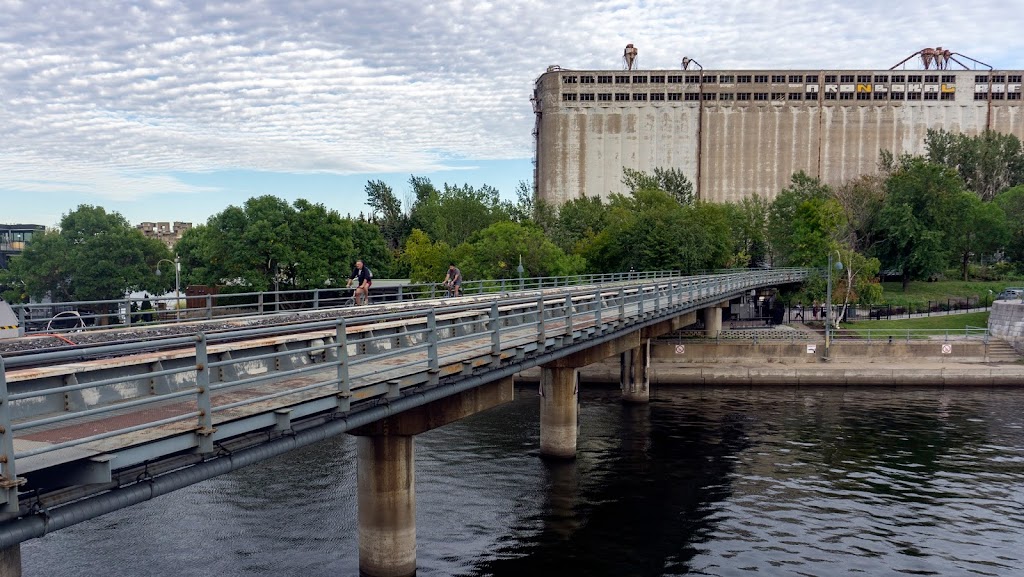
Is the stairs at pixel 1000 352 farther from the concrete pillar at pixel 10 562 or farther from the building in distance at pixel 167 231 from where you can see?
the building in distance at pixel 167 231

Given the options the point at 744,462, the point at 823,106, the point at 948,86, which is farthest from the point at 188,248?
the point at 948,86

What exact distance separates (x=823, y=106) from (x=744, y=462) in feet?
323

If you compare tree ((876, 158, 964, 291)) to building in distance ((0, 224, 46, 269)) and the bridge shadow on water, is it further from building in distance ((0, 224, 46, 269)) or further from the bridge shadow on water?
building in distance ((0, 224, 46, 269))

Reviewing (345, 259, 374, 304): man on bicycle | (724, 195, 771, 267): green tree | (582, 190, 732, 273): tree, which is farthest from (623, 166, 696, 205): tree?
(345, 259, 374, 304): man on bicycle

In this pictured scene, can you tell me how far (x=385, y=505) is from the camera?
59.2ft

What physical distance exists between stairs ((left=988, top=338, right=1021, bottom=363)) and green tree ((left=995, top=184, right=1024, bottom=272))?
3764 centimetres

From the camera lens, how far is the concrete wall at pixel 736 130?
4596 inches

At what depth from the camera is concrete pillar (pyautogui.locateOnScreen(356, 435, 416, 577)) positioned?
18.0 metres

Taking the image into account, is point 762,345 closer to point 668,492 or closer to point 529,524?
point 668,492

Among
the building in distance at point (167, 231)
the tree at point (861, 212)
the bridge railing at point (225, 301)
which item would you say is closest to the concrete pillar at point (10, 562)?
the bridge railing at point (225, 301)

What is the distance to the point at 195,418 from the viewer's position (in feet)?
36.1

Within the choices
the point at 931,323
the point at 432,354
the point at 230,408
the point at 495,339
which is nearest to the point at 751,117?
the point at 931,323

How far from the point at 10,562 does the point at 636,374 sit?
37164 mm

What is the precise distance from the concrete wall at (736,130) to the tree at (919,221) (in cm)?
3351
